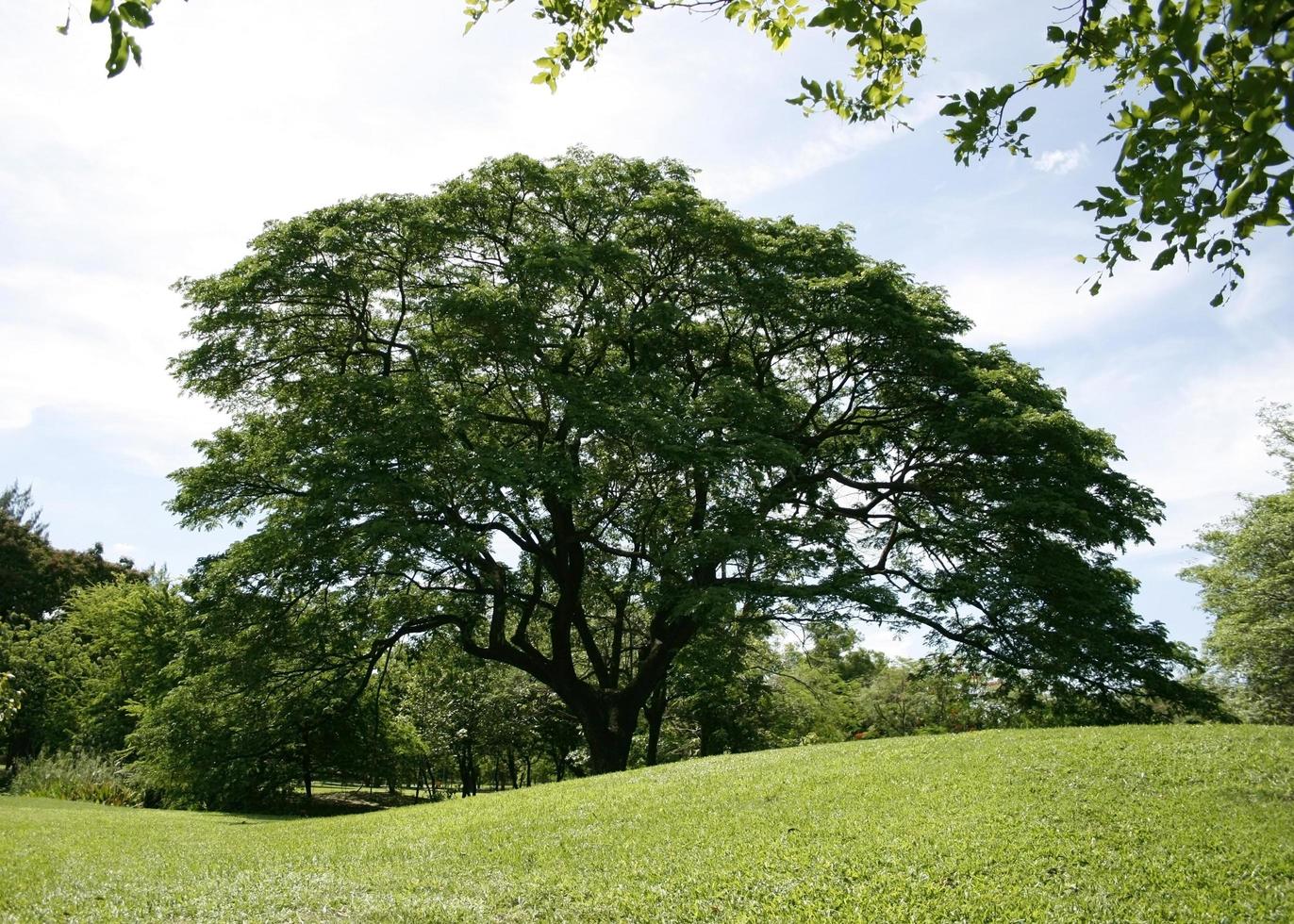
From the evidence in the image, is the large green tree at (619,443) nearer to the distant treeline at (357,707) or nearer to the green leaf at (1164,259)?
the distant treeline at (357,707)

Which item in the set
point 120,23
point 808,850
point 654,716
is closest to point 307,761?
point 654,716

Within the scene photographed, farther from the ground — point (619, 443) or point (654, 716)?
point (619, 443)

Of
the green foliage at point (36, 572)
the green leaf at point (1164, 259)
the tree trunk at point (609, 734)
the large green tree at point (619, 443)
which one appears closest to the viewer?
the green leaf at point (1164, 259)

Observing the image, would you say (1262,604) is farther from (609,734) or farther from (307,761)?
(307,761)

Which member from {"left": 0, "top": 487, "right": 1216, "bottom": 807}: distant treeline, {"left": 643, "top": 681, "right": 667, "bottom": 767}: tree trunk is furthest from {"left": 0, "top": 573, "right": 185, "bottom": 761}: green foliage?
{"left": 643, "top": 681, "right": 667, "bottom": 767}: tree trunk

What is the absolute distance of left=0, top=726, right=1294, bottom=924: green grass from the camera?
20.2 ft

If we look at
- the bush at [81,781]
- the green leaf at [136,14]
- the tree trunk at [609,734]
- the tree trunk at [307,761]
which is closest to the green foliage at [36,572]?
the bush at [81,781]

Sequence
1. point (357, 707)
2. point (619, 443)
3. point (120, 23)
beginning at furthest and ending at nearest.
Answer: point (357, 707) → point (619, 443) → point (120, 23)

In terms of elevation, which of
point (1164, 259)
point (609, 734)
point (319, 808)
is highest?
point (1164, 259)

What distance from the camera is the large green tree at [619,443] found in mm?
14141

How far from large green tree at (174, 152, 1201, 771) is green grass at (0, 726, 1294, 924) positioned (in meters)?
4.31

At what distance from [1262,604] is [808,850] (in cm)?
2491

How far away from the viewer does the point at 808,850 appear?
7203 mm

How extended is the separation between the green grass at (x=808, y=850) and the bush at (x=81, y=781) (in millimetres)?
10462
